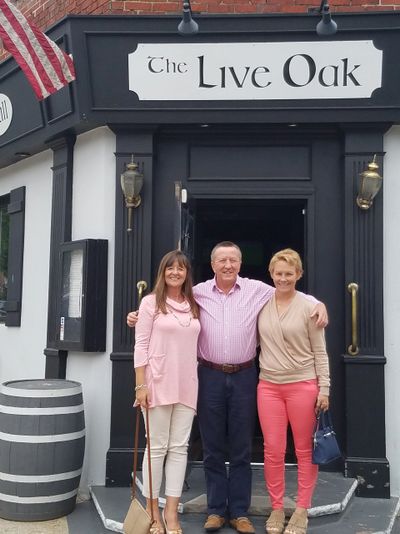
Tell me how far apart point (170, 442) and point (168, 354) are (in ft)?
1.80

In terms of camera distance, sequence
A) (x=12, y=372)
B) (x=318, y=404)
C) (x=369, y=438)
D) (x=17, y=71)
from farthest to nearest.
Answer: (x=12, y=372)
(x=17, y=71)
(x=369, y=438)
(x=318, y=404)

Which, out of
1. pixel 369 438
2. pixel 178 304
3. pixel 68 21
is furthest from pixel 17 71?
pixel 369 438

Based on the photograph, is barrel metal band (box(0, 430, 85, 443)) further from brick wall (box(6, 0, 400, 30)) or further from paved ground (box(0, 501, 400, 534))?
brick wall (box(6, 0, 400, 30))

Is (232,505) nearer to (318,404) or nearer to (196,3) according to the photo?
(318,404)

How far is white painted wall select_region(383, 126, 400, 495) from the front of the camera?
449cm

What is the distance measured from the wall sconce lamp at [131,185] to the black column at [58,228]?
69 cm

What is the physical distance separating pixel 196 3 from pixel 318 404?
3341 mm

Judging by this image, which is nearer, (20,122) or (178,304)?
(178,304)

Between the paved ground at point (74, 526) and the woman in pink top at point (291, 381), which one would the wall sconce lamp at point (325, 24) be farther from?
the paved ground at point (74, 526)

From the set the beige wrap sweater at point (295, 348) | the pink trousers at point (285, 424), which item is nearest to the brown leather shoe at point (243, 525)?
the pink trousers at point (285, 424)

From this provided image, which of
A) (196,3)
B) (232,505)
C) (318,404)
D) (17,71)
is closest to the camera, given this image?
(318,404)

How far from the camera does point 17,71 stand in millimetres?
5309

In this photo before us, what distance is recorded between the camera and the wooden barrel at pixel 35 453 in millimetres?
4004

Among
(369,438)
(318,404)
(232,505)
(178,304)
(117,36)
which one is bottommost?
(232,505)
